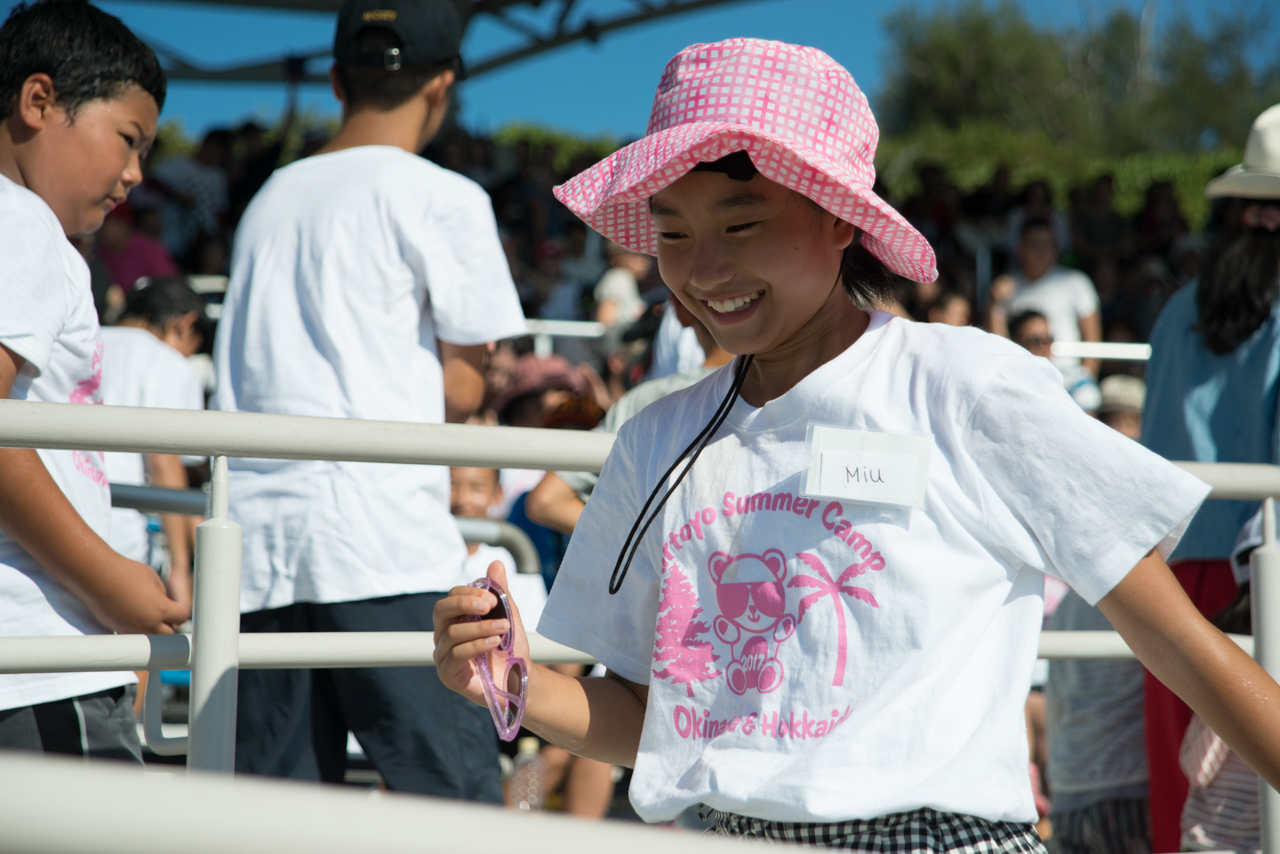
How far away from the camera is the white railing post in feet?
5.32

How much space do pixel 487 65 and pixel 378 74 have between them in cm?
1026

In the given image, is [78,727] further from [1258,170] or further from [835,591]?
[1258,170]

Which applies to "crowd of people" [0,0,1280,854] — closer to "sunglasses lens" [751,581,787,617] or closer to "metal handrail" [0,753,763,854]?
"sunglasses lens" [751,581,787,617]

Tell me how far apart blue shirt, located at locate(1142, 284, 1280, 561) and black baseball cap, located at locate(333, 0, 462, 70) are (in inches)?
75.7

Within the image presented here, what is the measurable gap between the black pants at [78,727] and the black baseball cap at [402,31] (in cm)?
128

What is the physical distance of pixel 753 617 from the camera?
1.40 m

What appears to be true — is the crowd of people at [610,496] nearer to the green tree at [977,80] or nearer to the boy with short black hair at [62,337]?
the boy with short black hair at [62,337]

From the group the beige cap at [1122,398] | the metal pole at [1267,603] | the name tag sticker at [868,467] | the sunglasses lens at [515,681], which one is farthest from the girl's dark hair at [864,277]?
the beige cap at [1122,398]

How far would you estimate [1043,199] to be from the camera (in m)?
11.3

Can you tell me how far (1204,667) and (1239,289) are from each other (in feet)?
6.60

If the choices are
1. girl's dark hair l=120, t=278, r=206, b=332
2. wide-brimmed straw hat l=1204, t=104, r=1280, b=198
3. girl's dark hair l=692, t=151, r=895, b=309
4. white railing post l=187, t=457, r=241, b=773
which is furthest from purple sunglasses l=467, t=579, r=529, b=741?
girl's dark hair l=120, t=278, r=206, b=332

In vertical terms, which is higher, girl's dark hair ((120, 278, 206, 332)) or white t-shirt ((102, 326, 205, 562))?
girl's dark hair ((120, 278, 206, 332))

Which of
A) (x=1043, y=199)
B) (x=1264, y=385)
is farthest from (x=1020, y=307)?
(x=1264, y=385)

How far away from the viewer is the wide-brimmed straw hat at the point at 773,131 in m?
1.40
